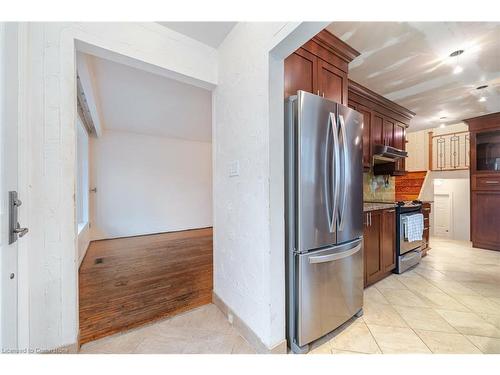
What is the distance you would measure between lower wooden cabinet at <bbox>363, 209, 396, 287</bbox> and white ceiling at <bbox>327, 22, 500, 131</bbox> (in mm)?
1643

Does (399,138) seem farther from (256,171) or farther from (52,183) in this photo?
(52,183)

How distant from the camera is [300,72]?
1.67 metres

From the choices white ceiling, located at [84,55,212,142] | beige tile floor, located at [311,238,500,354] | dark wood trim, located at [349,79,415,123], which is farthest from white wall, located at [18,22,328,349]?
dark wood trim, located at [349,79,415,123]

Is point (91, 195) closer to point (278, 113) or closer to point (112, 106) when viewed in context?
point (112, 106)

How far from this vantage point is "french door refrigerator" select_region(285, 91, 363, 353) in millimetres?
1429

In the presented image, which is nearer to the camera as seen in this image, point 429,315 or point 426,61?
point 429,315

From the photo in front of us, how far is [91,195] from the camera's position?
14.5 ft

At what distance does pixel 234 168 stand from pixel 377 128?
253 centimetres

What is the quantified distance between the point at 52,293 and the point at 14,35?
144cm

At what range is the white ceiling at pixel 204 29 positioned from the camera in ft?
5.62

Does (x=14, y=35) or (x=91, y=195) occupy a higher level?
(x=14, y=35)

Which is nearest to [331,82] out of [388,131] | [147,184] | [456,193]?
[388,131]

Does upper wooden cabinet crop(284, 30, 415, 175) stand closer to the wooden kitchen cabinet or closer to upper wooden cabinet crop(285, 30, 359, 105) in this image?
upper wooden cabinet crop(285, 30, 359, 105)
